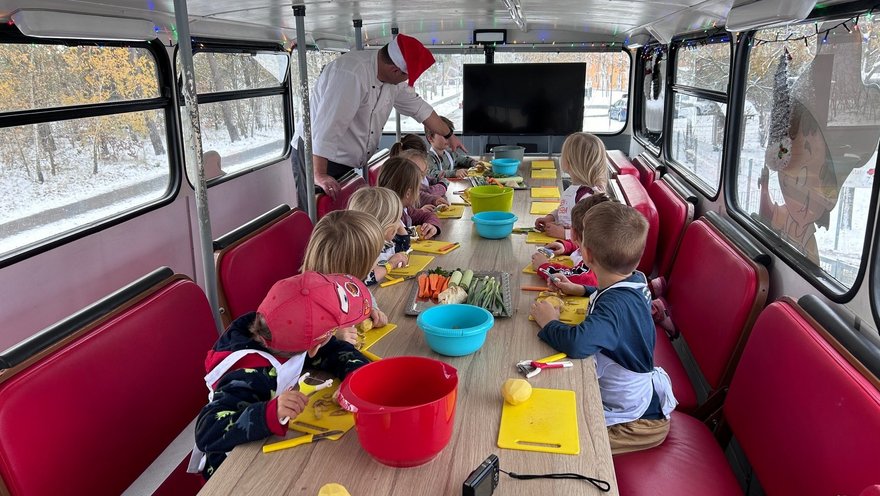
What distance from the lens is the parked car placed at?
6.60 meters

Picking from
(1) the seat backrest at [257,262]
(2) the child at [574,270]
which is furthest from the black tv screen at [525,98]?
(2) the child at [574,270]

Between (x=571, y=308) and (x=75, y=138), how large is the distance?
2.90 metres

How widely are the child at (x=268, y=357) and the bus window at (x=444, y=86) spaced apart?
17.7 ft

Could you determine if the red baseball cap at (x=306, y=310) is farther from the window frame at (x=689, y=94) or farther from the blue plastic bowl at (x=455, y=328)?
the window frame at (x=689, y=94)

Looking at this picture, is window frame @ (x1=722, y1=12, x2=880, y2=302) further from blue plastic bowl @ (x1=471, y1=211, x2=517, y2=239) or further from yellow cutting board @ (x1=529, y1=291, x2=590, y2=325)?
blue plastic bowl @ (x1=471, y1=211, x2=517, y2=239)

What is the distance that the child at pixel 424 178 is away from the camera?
362 centimetres

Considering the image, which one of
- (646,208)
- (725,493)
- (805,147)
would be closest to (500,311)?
(725,493)

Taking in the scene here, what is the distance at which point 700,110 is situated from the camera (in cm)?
409

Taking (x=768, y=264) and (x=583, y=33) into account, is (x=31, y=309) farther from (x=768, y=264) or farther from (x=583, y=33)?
(x=583, y=33)

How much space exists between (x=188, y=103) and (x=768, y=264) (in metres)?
2.34

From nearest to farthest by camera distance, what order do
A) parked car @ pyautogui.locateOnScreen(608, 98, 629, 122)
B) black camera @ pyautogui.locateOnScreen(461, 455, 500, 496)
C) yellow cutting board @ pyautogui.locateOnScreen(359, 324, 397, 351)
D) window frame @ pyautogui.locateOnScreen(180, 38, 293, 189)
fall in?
black camera @ pyautogui.locateOnScreen(461, 455, 500, 496) < yellow cutting board @ pyautogui.locateOnScreen(359, 324, 397, 351) < window frame @ pyautogui.locateOnScreen(180, 38, 293, 189) < parked car @ pyautogui.locateOnScreen(608, 98, 629, 122)

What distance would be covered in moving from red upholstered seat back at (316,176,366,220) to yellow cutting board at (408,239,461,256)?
74 cm

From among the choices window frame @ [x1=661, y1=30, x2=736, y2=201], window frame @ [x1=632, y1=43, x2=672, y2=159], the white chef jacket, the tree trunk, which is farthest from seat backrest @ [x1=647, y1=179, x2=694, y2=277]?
the tree trunk

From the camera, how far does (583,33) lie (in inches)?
246
